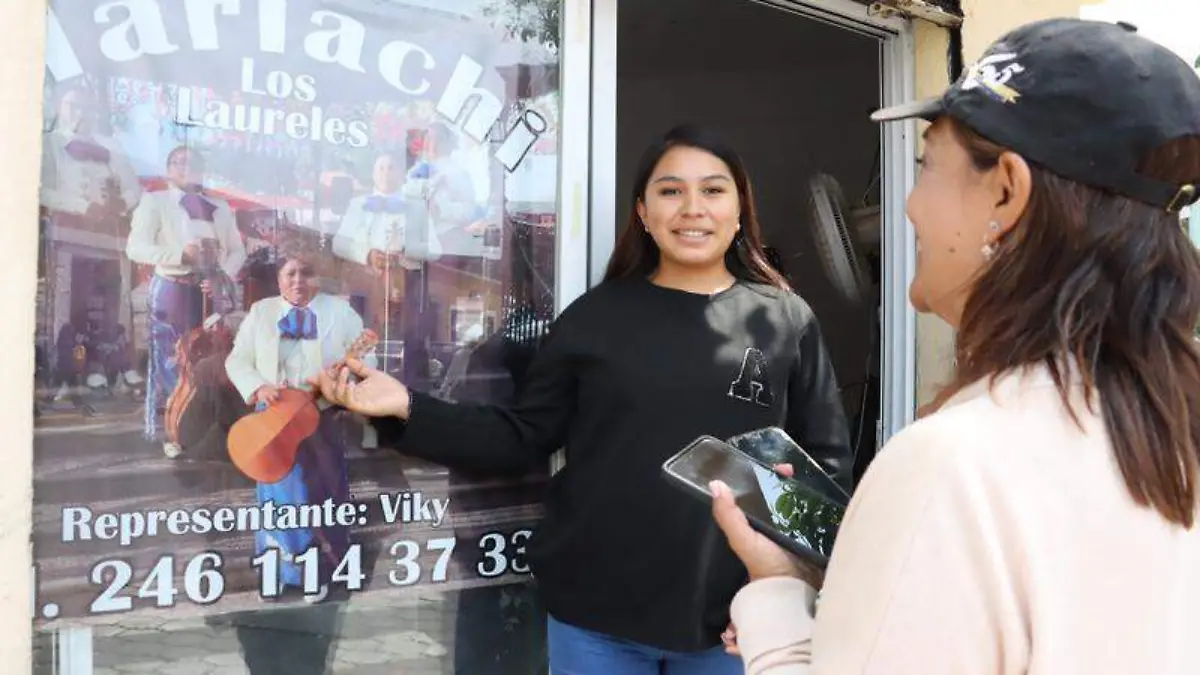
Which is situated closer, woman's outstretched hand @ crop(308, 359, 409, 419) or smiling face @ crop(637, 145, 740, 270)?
woman's outstretched hand @ crop(308, 359, 409, 419)

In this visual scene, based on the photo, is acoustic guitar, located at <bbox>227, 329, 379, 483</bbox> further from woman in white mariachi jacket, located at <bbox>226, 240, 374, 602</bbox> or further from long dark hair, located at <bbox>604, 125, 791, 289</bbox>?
long dark hair, located at <bbox>604, 125, 791, 289</bbox>

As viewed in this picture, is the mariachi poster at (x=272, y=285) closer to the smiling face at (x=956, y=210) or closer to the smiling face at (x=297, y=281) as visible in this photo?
the smiling face at (x=297, y=281)

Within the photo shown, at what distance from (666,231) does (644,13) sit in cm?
248

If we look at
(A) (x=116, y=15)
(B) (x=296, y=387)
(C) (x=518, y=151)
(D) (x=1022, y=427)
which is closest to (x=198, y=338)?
(B) (x=296, y=387)

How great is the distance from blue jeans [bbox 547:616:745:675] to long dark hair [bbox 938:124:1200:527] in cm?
127

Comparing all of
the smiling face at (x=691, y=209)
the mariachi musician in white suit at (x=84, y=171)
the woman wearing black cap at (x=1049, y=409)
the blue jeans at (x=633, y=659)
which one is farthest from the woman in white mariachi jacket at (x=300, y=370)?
the woman wearing black cap at (x=1049, y=409)

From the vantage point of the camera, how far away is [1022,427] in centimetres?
86

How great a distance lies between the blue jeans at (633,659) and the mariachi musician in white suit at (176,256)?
3.04 ft

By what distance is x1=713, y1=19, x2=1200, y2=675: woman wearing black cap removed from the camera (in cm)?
84

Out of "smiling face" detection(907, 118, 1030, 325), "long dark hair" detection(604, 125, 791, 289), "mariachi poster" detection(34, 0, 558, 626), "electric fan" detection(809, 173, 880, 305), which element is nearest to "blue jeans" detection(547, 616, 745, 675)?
"mariachi poster" detection(34, 0, 558, 626)

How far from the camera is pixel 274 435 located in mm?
2004

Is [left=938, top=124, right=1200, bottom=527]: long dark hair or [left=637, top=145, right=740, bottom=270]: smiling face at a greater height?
[left=637, top=145, right=740, bottom=270]: smiling face

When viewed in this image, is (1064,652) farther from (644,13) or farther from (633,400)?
(644,13)

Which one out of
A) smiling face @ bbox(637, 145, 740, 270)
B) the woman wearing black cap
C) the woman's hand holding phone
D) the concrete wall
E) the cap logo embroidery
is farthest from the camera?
smiling face @ bbox(637, 145, 740, 270)
